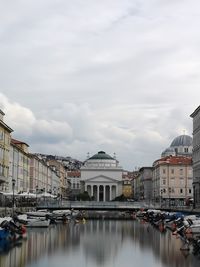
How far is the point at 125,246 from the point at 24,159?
8211cm

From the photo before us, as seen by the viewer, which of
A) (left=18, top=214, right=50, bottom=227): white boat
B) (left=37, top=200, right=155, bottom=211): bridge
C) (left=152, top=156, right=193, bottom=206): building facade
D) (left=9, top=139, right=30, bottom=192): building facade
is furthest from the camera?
(left=152, top=156, right=193, bottom=206): building facade

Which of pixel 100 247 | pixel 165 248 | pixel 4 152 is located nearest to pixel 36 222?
pixel 4 152

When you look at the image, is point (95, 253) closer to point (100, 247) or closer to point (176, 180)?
point (100, 247)

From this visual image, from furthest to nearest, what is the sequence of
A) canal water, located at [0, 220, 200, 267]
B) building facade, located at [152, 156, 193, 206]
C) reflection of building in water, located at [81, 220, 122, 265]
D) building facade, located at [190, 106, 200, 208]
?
building facade, located at [152, 156, 193, 206]
building facade, located at [190, 106, 200, 208]
reflection of building in water, located at [81, 220, 122, 265]
canal water, located at [0, 220, 200, 267]

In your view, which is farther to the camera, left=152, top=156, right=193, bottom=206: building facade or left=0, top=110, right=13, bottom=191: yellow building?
left=152, top=156, right=193, bottom=206: building facade

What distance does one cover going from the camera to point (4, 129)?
98.3 meters

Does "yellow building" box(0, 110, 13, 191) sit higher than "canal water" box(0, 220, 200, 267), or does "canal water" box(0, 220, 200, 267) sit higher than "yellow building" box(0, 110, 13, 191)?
"yellow building" box(0, 110, 13, 191)

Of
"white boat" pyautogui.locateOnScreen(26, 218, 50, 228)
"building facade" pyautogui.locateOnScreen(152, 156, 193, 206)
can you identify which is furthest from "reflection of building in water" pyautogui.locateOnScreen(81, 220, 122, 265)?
"building facade" pyautogui.locateOnScreen(152, 156, 193, 206)

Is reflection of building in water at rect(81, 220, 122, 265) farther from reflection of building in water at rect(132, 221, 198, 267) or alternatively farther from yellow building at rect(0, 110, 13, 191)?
yellow building at rect(0, 110, 13, 191)

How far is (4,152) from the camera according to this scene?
99000 millimetres

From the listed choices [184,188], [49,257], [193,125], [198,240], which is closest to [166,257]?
[198,240]

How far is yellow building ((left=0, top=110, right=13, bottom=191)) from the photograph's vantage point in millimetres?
95875

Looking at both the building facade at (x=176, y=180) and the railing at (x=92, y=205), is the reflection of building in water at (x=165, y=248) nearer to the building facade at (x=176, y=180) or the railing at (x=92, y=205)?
the railing at (x=92, y=205)

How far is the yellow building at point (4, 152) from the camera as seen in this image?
315ft
